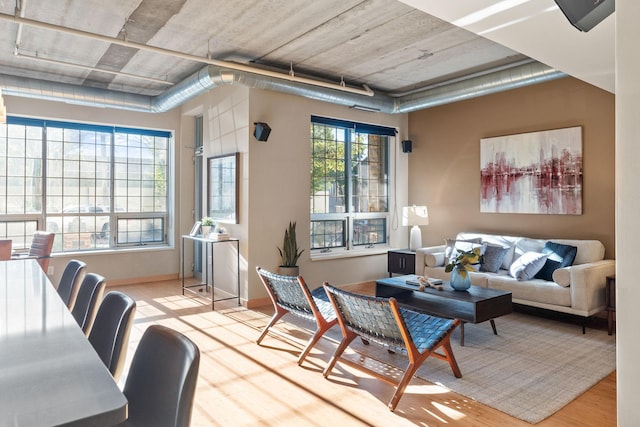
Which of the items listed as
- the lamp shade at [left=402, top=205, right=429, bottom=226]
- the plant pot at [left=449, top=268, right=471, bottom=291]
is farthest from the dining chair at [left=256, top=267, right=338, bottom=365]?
the lamp shade at [left=402, top=205, right=429, bottom=226]

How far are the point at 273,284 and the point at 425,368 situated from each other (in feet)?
4.89

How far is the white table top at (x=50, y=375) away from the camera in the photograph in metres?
0.87

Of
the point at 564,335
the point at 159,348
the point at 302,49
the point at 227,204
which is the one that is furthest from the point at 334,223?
the point at 159,348

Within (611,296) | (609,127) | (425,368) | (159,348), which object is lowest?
(425,368)

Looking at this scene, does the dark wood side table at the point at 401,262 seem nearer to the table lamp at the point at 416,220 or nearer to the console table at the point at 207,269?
the table lamp at the point at 416,220

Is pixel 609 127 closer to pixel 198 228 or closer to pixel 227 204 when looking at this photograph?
pixel 227 204

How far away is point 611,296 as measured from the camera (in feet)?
14.3

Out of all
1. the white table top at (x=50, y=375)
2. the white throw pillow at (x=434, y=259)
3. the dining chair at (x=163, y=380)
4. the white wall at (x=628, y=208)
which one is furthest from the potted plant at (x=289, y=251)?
the white wall at (x=628, y=208)

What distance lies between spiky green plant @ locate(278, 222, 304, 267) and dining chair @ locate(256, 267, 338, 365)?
149 centimetres

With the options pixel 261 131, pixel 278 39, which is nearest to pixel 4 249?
pixel 261 131

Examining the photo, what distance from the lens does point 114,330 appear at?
1.78 meters

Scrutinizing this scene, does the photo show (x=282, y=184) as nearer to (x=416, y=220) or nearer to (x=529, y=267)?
(x=416, y=220)

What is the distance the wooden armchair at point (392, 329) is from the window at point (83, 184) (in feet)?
16.5

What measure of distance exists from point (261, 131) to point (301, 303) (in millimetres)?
2471
